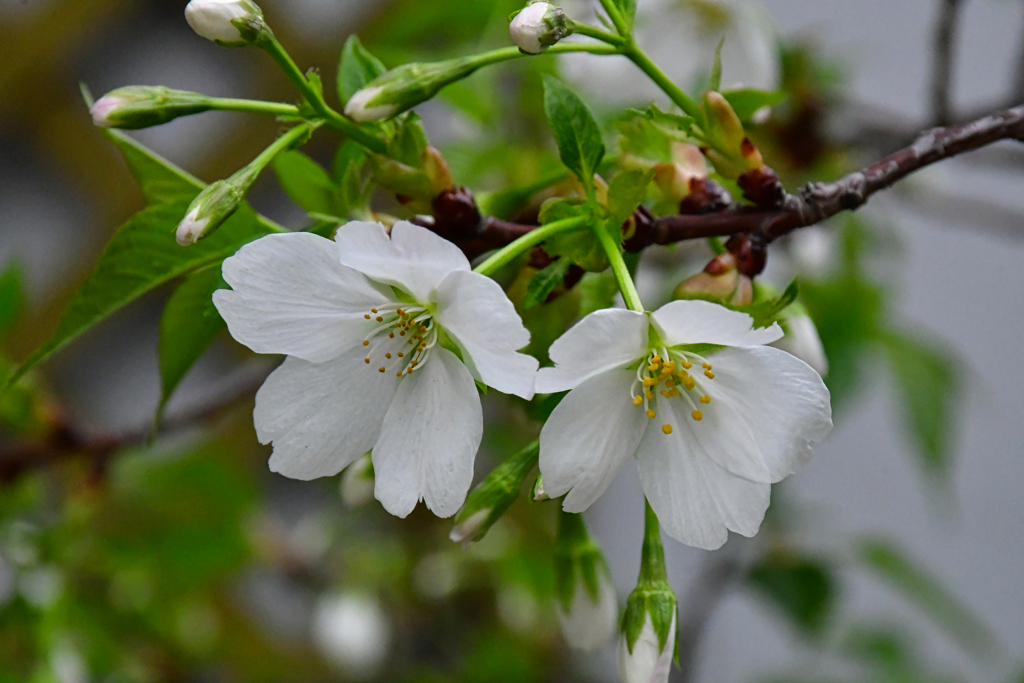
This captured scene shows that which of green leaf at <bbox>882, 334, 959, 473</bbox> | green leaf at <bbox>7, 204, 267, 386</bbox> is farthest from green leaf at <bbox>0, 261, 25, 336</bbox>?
green leaf at <bbox>882, 334, 959, 473</bbox>

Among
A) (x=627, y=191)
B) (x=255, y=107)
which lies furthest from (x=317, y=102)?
(x=627, y=191)

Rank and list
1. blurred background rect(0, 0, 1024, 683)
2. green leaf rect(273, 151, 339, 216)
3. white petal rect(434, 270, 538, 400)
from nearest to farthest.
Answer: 1. white petal rect(434, 270, 538, 400)
2. green leaf rect(273, 151, 339, 216)
3. blurred background rect(0, 0, 1024, 683)

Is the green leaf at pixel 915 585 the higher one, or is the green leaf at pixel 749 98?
the green leaf at pixel 749 98

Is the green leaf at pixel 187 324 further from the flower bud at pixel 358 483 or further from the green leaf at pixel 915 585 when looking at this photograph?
the green leaf at pixel 915 585

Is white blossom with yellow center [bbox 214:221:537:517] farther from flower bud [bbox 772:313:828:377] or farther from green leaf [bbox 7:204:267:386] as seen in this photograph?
flower bud [bbox 772:313:828:377]

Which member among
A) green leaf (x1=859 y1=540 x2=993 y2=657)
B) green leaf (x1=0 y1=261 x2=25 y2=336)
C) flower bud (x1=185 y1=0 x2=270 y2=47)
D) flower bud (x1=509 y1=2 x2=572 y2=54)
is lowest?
green leaf (x1=859 y1=540 x2=993 y2=657)

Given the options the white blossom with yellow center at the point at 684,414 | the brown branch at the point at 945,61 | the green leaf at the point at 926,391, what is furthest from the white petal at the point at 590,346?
the green leaf at the point at 926,391
